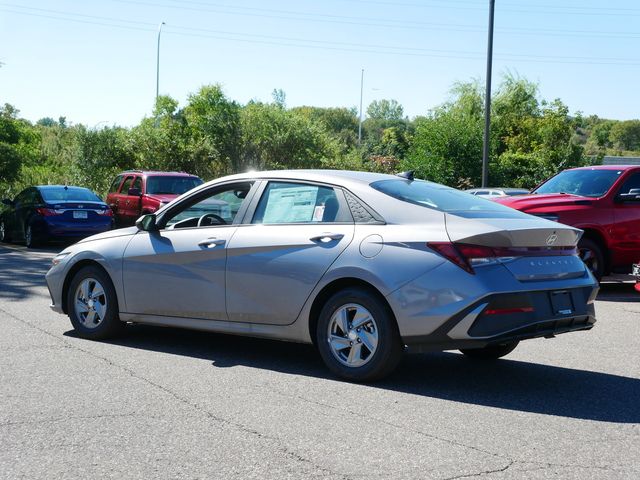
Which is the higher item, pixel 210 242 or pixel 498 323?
pixel 210 242

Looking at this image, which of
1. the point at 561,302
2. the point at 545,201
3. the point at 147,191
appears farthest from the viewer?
the point at 147,191

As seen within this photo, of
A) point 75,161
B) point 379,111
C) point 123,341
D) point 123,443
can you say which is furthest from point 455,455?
point 379,111

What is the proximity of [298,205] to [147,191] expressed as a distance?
49.9 ft

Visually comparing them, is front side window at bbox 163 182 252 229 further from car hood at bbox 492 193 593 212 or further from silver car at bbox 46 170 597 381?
car hood at bbox 492 193 593 212

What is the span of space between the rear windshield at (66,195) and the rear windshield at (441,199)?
14195 mm

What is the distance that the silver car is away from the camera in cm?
584

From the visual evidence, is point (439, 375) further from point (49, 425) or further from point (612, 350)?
point (49, 425)

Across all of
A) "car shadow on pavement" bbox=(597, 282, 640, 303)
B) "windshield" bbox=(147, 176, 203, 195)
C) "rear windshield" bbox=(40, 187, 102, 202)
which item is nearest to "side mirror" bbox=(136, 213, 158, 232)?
"car shadow on pavement" bbox=(597, 282, 640, 303)

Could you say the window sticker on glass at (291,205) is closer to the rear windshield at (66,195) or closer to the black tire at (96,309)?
the black tire at (96,309)

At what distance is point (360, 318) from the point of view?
615 cm

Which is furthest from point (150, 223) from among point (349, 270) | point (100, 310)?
point (349, 270)

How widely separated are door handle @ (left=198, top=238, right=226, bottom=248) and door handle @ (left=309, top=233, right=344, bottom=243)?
916 mm

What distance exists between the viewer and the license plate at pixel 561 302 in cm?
604

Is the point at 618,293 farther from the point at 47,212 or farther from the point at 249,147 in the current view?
the point at 249,147
